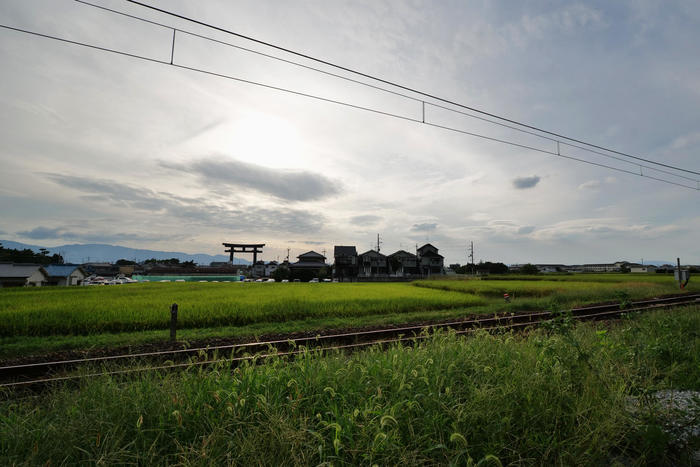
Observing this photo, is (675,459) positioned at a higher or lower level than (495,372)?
lower

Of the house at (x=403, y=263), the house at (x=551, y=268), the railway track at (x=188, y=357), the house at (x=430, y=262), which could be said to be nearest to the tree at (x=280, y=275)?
the house at (x=403, y=263)

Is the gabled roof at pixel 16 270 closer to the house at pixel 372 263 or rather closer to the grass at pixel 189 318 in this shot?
the grass at pixel 189 318

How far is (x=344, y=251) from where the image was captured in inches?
2406

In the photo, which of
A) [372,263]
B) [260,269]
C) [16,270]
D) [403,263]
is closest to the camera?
[16,270]

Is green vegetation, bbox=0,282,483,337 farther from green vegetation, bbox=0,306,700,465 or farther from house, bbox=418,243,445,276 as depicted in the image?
house, bbox=418,243,445,276

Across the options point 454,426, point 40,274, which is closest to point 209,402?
point 454,426

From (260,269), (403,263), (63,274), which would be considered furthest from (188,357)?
(260,269)

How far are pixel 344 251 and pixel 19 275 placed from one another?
151 ft

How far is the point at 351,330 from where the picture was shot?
11.3 metres

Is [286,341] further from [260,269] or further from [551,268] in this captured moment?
[551,268]

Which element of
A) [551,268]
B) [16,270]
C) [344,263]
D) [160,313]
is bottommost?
[160,313]

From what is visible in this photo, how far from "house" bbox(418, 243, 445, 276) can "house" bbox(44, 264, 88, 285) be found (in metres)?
60.9

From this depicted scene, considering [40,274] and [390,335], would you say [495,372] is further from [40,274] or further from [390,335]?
[40,274]

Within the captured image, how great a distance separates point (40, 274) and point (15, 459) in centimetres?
5293
